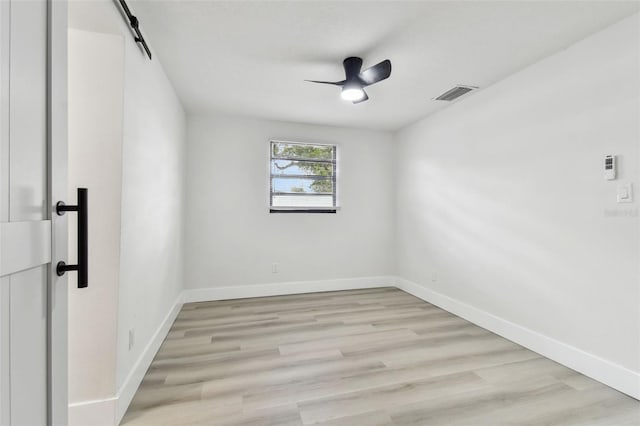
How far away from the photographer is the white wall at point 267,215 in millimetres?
3850

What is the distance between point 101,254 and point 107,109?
0.82 metres

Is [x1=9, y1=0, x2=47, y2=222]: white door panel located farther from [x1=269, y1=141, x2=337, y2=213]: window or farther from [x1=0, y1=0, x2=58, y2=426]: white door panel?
[x1=269, y1=141, x2=337, y2=213]: window

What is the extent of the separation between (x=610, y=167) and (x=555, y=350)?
4.74ft

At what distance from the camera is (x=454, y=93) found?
3.12m

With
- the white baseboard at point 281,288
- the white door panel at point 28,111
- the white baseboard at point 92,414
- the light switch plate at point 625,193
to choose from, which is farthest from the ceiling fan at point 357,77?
the white baseboard at point 281,288

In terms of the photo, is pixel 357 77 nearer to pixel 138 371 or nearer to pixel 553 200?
pixel 553 200

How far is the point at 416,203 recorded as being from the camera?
413 cm

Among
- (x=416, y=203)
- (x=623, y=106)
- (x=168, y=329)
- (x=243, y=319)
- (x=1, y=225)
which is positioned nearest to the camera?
(x=1, y=225)

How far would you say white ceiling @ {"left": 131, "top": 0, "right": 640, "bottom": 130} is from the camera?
1848 mm

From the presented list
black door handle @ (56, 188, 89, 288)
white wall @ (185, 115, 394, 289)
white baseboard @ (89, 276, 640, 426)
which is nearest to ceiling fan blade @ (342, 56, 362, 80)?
white wall @ (185, 115, 394, 289)

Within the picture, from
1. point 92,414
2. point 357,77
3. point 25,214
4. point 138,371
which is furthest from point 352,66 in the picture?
point 92,414

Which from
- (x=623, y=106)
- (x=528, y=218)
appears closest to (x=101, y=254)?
(x=528, y=218)

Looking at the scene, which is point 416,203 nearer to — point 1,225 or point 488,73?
point 488,73

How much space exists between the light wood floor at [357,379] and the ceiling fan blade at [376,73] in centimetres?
222
